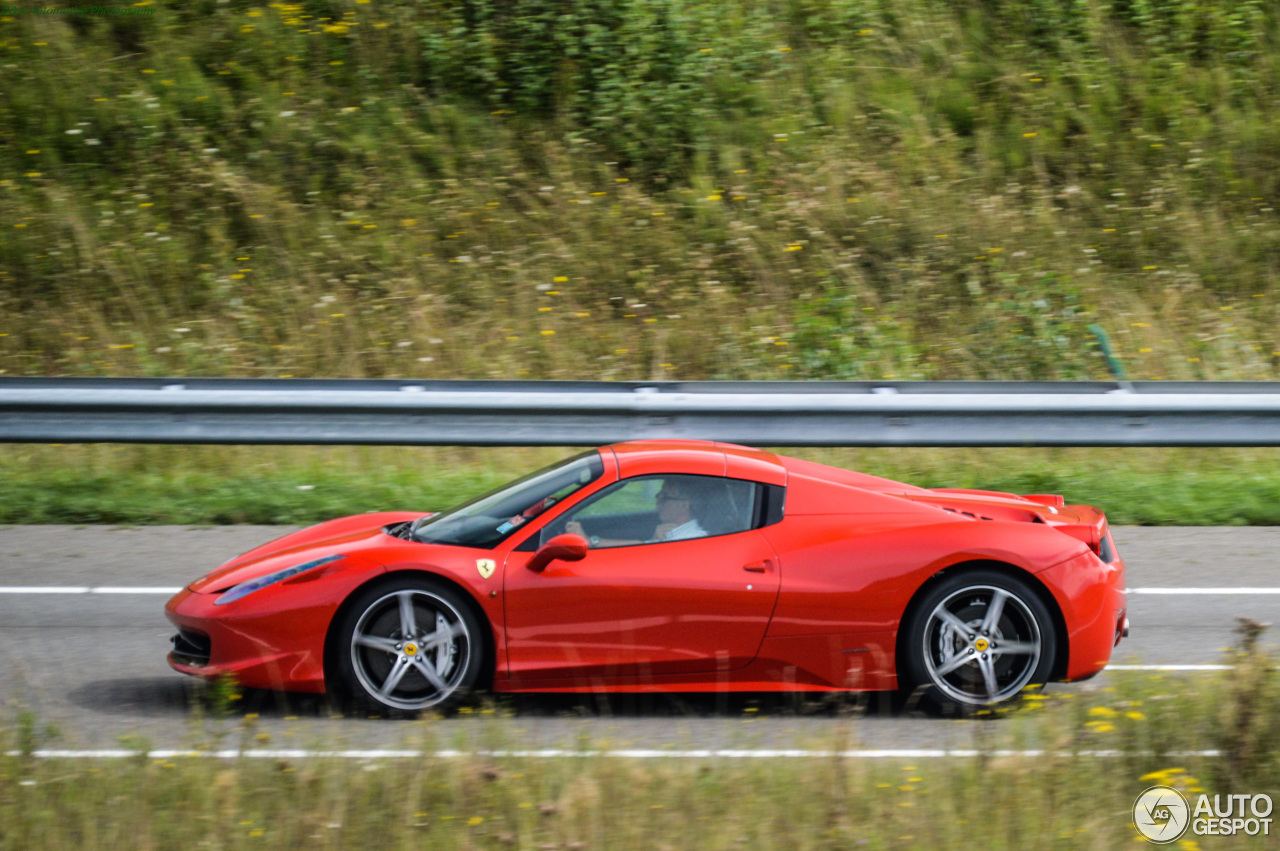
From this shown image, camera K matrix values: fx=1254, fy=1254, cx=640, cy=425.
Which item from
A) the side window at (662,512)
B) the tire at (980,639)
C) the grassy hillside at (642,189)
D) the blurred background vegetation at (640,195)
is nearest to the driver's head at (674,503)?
the side window at (662,512)

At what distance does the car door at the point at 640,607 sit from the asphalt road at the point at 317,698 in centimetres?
23

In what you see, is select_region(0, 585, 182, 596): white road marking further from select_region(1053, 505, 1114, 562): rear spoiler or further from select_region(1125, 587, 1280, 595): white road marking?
select_region(1125, 587, 1280, 595): white road marking

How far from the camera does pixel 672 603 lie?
5.10 m

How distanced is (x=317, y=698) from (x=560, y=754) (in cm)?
156

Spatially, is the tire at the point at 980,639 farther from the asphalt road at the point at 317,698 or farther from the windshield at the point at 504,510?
the windshield at the point at 504,510

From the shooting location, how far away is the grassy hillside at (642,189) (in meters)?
11.9

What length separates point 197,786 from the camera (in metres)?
3.90

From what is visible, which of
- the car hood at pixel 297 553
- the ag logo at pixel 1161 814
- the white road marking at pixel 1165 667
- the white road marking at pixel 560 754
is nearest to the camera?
the ag logo at pixel 1161 814

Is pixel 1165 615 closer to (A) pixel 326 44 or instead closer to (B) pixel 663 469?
(B) pixel 663 469

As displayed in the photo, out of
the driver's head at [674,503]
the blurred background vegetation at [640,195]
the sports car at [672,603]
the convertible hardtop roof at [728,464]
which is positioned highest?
the blurred background vegetation at [640,195]

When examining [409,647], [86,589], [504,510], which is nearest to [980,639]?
[504,510]

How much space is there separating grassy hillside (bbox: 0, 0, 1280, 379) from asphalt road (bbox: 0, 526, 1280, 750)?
153 inches

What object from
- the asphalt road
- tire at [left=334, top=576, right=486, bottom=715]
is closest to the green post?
the asphalt road

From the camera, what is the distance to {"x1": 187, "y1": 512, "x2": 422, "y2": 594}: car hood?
17.4 feet
